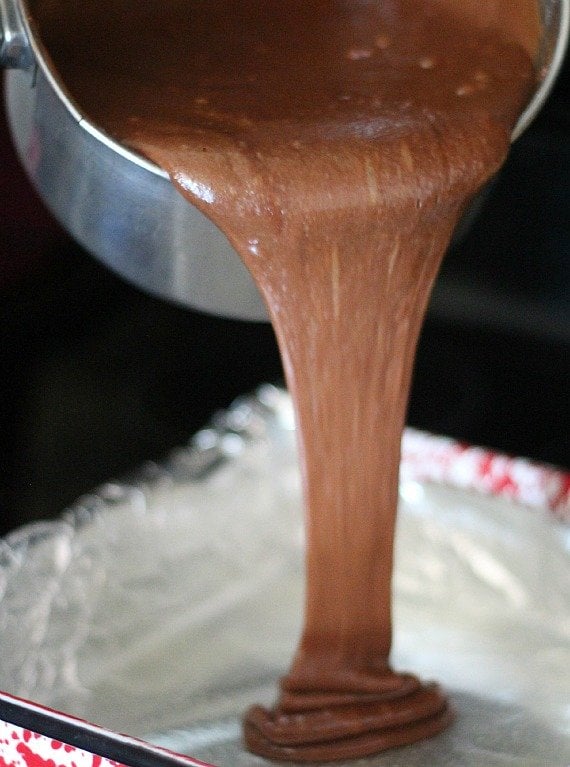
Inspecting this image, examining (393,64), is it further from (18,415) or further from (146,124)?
(18,415)

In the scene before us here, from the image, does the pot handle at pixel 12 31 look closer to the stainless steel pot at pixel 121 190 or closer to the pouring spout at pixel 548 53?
the stainless steel pot at pixel 121 190

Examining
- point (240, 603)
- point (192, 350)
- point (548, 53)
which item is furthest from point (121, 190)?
point (192, 350)

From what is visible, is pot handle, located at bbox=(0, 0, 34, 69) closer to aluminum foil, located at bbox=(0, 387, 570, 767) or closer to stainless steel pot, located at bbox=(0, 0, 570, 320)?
stainless steel pot, located at bbox=(0, 0, 570, 320)

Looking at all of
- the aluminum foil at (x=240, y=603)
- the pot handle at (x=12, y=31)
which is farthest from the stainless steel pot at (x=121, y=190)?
the aluminum foil at (x=240, y=603)

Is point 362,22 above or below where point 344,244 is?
above

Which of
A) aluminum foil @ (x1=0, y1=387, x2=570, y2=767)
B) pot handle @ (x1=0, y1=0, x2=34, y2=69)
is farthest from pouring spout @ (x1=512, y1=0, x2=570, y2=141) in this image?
aluminum foil @ (x1=0, y1=387, x2=570, y2=767)

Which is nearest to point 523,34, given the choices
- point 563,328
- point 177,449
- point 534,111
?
point 534,111
